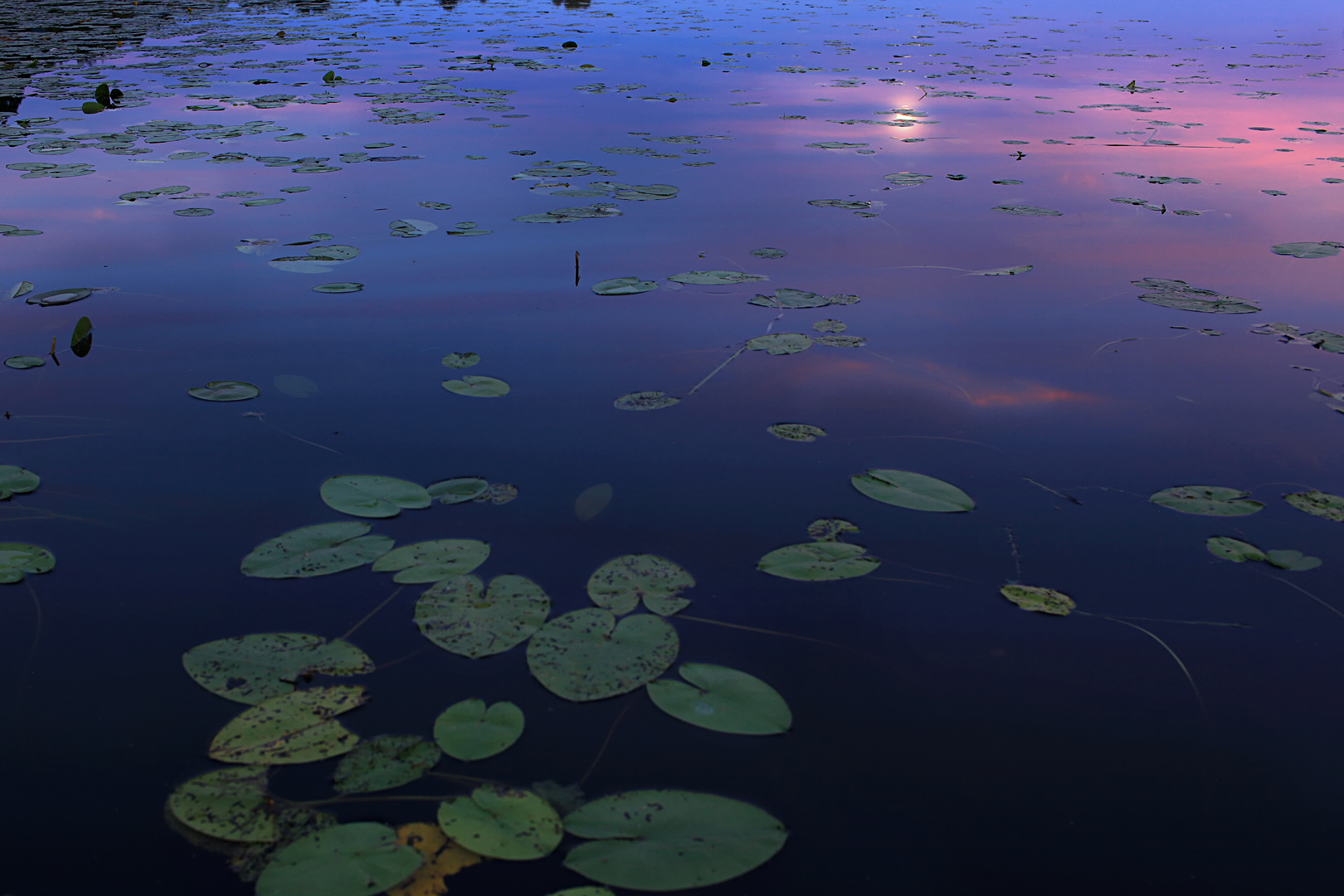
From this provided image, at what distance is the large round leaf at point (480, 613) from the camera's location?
1.75 metres

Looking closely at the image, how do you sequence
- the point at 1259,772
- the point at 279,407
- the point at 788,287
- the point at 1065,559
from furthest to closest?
the point at 788,287, the point at 279,407, the point at 1065,559, the point at 1259,772

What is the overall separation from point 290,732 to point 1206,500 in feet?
7.60

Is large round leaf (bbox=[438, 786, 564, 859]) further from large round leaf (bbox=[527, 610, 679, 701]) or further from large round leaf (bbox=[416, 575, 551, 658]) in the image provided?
large round leaf (bbox=[416, 575, 551, 658])

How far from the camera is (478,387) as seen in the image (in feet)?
9.32

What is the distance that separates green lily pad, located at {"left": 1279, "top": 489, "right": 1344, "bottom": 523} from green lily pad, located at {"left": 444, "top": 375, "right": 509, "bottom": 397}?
2361 mm

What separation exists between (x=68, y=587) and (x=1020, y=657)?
83.8 inches

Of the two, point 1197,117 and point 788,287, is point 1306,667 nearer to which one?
point 788,287

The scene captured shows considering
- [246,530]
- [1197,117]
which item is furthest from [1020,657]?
[1197,117]

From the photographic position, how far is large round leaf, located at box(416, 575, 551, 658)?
1750 mm

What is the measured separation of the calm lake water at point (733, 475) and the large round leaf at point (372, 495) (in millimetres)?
42

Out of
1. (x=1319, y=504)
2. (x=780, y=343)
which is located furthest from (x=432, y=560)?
(x=1319, y=504)

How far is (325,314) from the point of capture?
11.2 feet

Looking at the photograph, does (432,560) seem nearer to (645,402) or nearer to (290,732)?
(290,732)

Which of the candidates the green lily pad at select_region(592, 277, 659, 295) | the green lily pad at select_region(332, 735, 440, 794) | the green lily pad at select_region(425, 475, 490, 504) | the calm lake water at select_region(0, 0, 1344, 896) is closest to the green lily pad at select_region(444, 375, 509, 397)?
the calm lake water at select_region(0, 0, 1344, 896)
